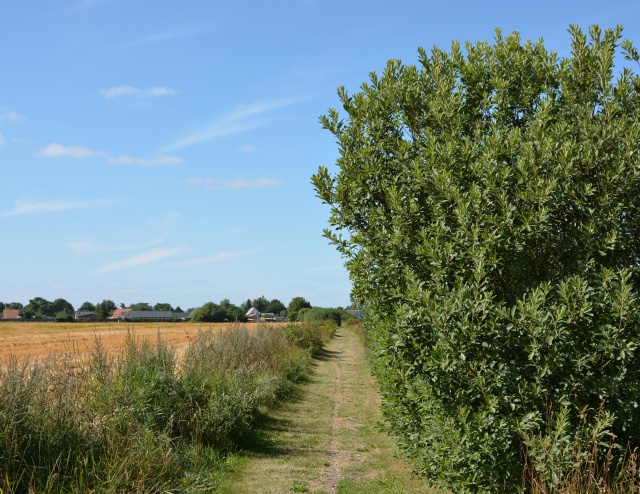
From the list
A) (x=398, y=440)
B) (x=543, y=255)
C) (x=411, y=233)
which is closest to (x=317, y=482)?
(x=398, y=440)

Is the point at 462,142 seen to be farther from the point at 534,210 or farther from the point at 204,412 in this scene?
the point at 204,412

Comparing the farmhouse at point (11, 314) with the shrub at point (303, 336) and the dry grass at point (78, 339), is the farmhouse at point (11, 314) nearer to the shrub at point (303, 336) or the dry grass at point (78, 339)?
the dry grass at point (78, 339)

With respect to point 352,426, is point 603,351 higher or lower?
higher

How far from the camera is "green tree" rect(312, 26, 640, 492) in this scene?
6.35m

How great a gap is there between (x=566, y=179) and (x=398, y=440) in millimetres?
5215

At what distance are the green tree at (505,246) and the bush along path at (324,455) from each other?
2196mm

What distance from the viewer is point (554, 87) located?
8.04m

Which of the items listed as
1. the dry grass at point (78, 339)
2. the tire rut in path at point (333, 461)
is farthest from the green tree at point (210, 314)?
the tire rut in path at point (333, 461)

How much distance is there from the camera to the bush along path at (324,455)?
962 cm

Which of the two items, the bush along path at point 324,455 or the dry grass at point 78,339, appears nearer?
the bush along path at point 324,455

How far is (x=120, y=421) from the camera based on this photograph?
8609 mm

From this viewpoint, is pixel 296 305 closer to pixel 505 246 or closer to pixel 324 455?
pixel 324 455

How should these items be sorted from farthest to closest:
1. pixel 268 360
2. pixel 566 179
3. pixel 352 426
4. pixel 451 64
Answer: pixel 268 360, pixel 352 426, pixel 451 64, pixel 566 179

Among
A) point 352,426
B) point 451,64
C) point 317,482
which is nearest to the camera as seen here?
point 451,64
